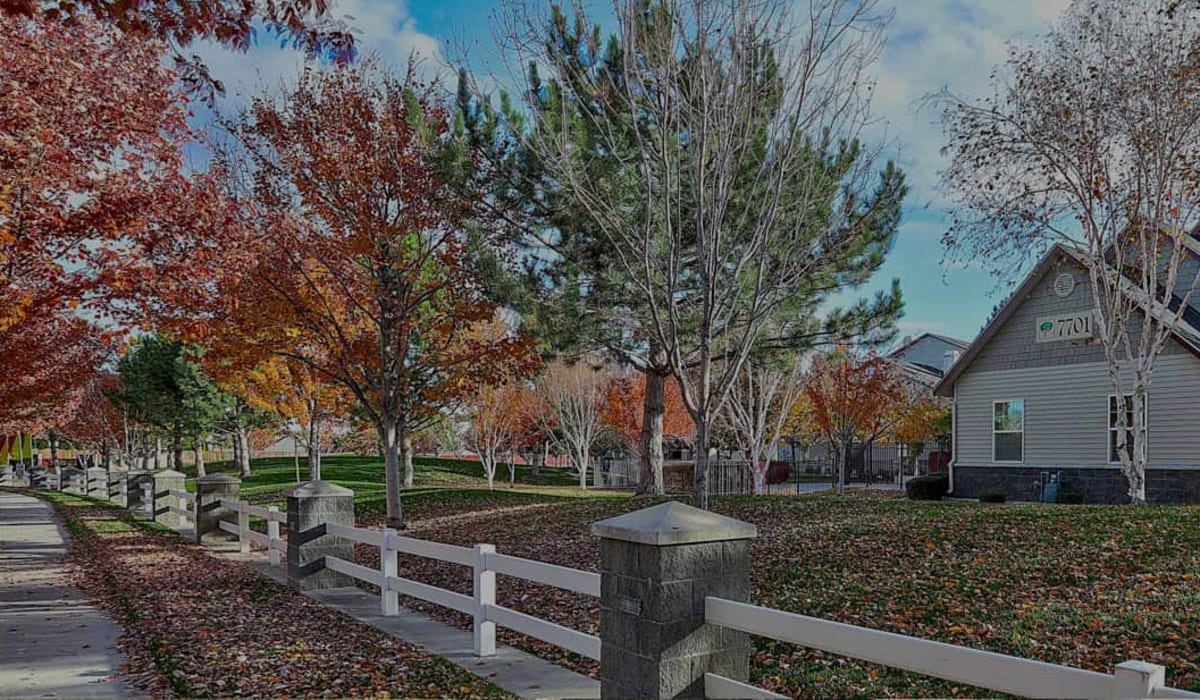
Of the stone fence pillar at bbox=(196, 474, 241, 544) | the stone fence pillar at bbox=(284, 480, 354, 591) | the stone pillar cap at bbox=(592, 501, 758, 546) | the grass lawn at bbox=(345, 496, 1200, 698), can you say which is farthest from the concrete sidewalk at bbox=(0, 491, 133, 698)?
the stone pillar cap at bbox=(592, 501, 758, 546)

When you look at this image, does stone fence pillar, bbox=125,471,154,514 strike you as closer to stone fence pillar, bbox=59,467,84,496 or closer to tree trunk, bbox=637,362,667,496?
tree trunk, bbox=637,362,667,496

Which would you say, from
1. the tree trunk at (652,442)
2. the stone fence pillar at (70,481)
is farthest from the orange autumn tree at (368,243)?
the stone fence pillar at (70,481)

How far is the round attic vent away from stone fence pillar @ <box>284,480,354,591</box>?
53.3 ft

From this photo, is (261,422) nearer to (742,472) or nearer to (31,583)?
(742,472)

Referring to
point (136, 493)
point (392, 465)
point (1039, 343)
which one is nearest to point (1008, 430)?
point (1039, 343)

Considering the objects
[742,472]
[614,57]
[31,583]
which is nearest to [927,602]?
[614,57]

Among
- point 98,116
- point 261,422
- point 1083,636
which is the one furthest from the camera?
point 261,422

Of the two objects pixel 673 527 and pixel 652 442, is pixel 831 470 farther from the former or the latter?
pixel 673 527

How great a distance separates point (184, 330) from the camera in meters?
11.8

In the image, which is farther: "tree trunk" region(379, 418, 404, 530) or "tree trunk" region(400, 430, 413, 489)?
"tree trunk" region(400, 430, 413, 489)

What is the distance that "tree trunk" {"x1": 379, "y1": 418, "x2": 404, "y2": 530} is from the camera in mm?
15125

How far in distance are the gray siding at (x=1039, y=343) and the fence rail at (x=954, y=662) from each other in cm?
1728

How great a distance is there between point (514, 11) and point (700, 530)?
310 inches

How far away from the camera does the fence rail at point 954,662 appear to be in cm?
281
